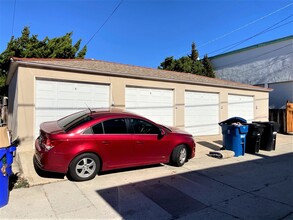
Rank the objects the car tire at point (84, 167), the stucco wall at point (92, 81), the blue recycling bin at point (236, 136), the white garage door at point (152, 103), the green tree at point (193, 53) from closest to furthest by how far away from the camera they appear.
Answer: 1. the car tire at point (84, 167)
2. the stucco wall at point (92, 81)
3. the blue recycling bin at point (236, 136)
4. the white garage door at point (152, 103)
5. the green tree at point (193, 53)

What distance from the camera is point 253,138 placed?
30.0ft

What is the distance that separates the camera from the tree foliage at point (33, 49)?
19188 mm

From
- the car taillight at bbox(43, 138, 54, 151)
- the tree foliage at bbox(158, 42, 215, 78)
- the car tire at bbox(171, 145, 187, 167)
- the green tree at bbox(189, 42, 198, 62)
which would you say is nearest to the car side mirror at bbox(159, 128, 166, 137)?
the car tire at bbox(171, 145, 187, 167)

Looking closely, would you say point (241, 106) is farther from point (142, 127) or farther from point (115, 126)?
point (115, 126)

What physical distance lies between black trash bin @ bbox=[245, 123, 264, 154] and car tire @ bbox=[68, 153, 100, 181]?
627 cm

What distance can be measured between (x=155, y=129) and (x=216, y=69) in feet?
70.2

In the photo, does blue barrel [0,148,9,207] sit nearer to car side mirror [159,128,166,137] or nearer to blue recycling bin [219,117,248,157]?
car side mirror [159,128,166,137]

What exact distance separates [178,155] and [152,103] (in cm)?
504

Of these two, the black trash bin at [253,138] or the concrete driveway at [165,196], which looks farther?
the black trash bin at [253,138]

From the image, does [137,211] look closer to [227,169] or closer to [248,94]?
[227,169]

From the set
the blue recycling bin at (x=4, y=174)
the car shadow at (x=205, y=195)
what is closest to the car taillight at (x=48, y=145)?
the blue recycling bin at (x=4, y=174)

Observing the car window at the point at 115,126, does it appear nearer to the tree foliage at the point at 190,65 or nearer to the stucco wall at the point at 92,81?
the stucco wall at the point at 92,81

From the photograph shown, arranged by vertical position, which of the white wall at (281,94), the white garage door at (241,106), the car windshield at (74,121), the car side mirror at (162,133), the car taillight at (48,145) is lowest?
the car taillight at (48,145)

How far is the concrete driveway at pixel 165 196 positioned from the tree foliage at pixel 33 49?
1672 cm
